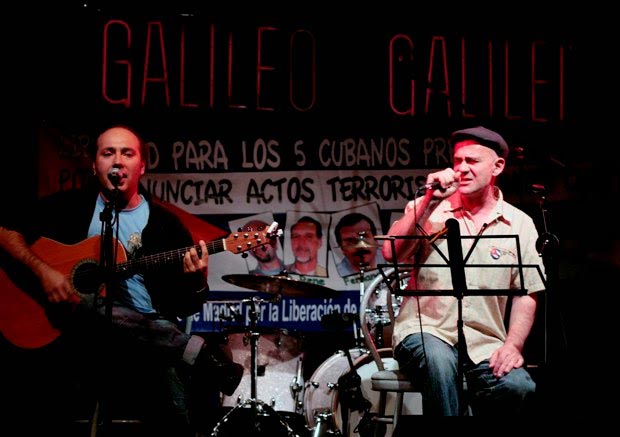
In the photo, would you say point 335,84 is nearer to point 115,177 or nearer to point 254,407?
point 254,407

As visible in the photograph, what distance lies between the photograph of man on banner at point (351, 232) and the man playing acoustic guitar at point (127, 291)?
198 cm

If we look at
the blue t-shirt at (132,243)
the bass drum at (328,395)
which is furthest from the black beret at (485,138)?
the bass drum at (328,395)

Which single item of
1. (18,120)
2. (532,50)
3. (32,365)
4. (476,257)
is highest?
(532,50)

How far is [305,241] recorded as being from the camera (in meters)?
6.83

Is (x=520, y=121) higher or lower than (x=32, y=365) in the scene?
higher

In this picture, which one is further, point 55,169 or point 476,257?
point 55,169

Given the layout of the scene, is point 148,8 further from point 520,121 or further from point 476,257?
point 476,257

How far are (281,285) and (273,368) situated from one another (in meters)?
1.06

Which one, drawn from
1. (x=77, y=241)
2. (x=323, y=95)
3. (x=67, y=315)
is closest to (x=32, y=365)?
(x=67, y=315)

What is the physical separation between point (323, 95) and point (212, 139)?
1093mm

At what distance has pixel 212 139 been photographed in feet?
22.9

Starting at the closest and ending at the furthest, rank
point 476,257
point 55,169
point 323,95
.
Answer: point 476,257
point 55,169
point 323,95

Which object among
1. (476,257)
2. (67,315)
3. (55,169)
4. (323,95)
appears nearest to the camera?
(476,257)

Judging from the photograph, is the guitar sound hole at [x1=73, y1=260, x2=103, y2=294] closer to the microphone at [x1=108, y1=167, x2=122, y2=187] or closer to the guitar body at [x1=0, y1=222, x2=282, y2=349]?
the guitar body at [x1=0, y1=222, x2=282, y2=349]
